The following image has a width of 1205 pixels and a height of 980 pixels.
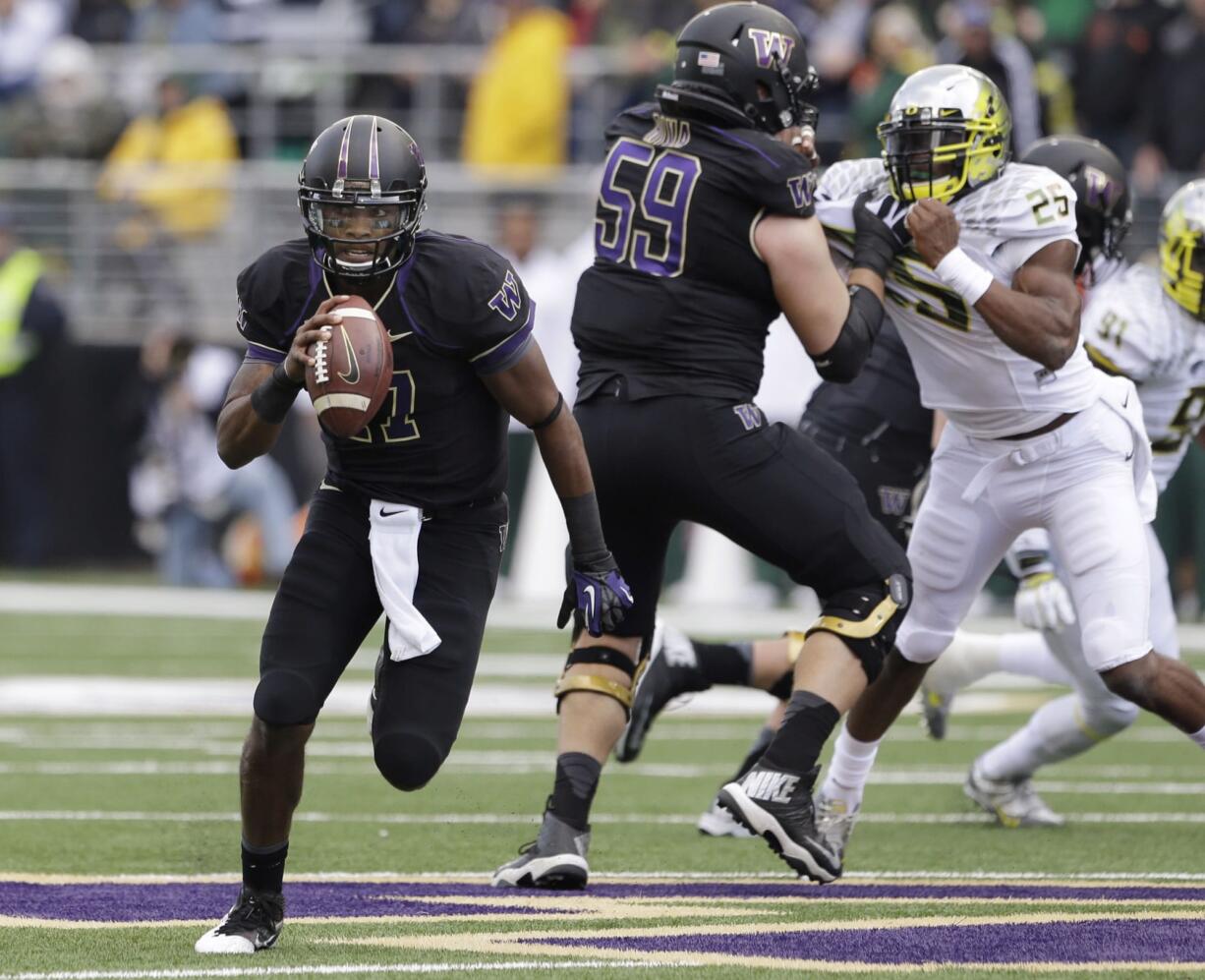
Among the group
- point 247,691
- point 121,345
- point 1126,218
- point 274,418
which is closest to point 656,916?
point 274,418

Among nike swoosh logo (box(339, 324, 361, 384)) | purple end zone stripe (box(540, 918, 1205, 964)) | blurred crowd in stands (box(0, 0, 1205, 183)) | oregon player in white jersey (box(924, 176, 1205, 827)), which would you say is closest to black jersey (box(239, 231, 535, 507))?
nike swoosh logo (box(339, 324, 361, 384))

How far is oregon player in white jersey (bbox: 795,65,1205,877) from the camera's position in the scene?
210 inches

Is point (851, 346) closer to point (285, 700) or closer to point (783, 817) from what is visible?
point (783, 817)

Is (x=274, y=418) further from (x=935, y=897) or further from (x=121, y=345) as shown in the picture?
(x=121, y=345)

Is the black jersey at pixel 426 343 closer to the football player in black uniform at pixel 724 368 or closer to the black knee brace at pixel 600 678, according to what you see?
the football player in black uniform at pixel 724 368

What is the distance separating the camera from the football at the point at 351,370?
4.35m

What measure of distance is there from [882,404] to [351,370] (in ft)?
8.51

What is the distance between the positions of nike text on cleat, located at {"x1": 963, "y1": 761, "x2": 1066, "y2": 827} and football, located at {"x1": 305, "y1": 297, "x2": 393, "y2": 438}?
2.80 metres

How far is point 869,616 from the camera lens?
5.11 meters

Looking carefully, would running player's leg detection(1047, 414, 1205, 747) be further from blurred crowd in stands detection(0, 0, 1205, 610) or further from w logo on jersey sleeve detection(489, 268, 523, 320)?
blurred crowd in stands detection(0, 0, 1205, 610)

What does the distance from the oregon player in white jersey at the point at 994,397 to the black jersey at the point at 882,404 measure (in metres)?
0.79

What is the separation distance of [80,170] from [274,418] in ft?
36.3

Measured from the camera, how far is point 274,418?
15.0 ft

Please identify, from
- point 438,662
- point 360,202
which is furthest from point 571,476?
point 360,202
